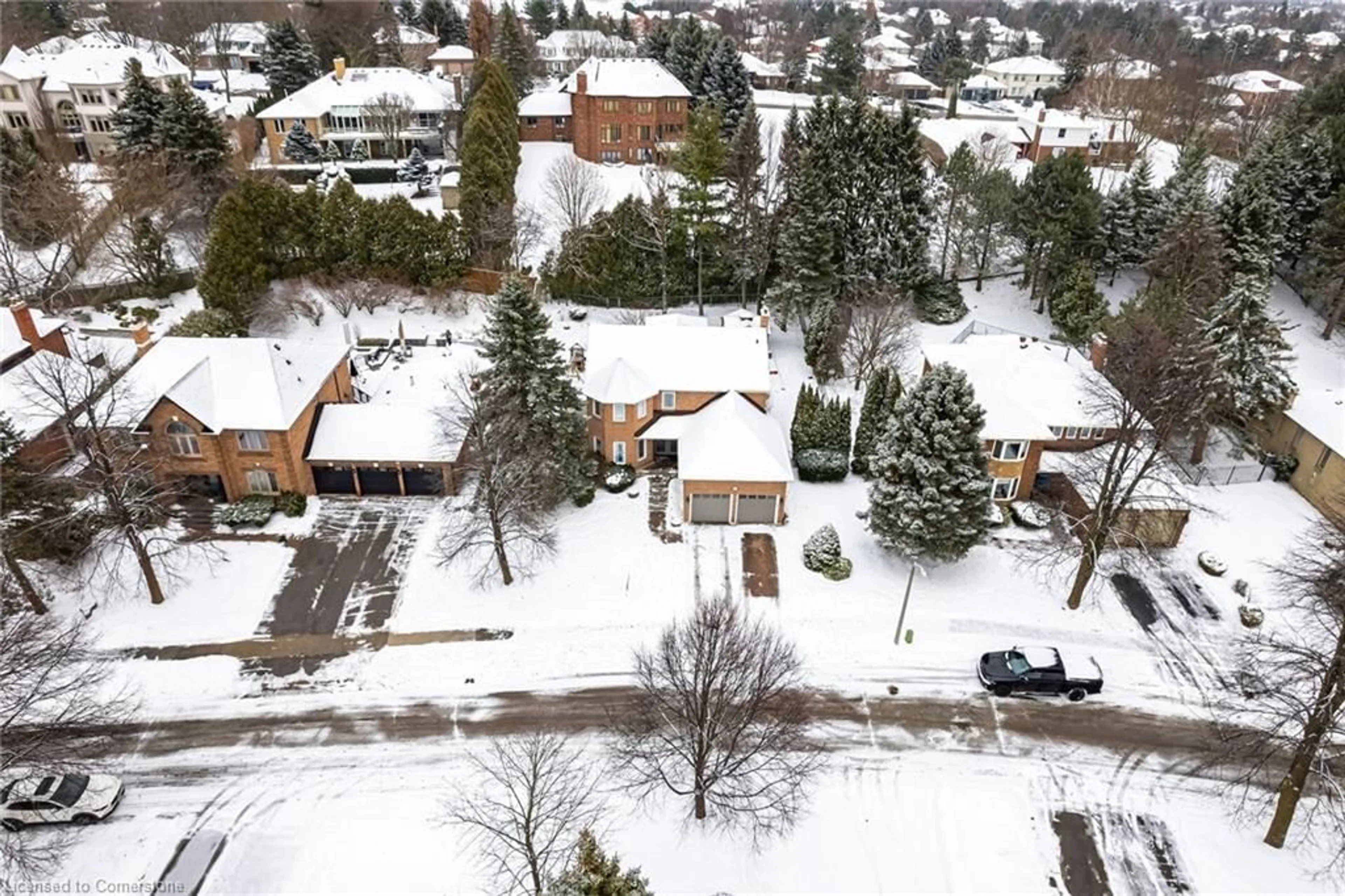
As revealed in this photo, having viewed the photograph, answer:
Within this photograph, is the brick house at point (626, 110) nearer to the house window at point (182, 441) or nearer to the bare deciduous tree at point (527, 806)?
the house window at point (182, 441)

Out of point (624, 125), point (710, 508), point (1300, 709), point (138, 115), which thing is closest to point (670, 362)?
point (710, 508)

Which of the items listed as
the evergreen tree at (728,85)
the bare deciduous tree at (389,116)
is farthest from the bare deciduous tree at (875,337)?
the bare deciduous tree at (389,116)

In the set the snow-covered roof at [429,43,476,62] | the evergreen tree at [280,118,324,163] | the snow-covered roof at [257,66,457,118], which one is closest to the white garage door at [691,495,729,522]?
the snow-covered roof at [257,66,457,118]

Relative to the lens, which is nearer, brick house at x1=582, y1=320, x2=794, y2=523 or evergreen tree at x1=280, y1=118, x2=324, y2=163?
brick house at x1=582, y1=320, x2=794, y2=523

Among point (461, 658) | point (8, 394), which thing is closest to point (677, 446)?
point (461, 658)

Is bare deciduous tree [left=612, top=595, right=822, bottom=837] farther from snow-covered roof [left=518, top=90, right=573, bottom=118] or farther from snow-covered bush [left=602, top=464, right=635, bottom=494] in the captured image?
snow-covered roof [left=518, top=90, right=573, bottom=118]

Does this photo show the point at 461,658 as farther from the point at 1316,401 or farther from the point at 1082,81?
the point at 1082,81

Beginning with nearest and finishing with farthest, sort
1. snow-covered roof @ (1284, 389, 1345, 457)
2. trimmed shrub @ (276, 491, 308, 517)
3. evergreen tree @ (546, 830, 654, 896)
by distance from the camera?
evergreen tree @ (546, 830, 654, 896)
trimmed shrub @ (276, 491, 308, 517)
snow-covered roof @ (1284, 389, 1345, 457)
